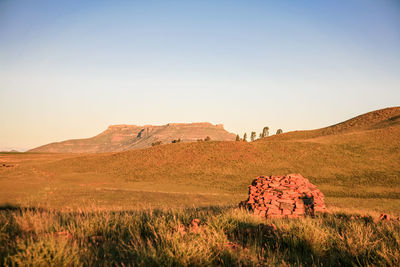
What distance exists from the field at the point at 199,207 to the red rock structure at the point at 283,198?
4.10ft

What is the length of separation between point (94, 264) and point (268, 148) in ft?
187

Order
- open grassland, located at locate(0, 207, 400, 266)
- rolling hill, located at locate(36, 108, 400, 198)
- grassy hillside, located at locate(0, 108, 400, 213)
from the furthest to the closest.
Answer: rolling hill, located at locate(36, 108, 400, 198) → grassy hillside, located at locate(0, 108, 400, 213) → open grassland, located at locate(0, 207, 400, 266)

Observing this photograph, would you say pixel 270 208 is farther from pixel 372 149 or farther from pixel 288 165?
pixel 372 149

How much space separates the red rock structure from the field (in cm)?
125

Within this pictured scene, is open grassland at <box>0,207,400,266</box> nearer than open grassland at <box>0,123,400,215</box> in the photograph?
Yes

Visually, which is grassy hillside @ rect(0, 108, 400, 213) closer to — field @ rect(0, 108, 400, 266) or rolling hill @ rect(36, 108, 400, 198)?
rolling hill @ rect(36, 108, 400, 198)

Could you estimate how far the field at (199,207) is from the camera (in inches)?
258

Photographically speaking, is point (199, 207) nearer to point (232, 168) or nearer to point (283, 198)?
point (283, 198)

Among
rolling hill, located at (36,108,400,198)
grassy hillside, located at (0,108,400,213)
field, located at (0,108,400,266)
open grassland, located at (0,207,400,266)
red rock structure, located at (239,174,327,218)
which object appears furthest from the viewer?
rolling hill, located at (36,108,400,198)

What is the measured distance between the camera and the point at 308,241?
791 cm

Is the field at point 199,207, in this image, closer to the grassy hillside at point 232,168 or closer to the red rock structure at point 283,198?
the grassy hillside at point 232,168

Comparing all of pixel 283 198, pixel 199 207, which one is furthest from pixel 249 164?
pixel 283 198

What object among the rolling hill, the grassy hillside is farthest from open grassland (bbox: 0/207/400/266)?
the rolling hill

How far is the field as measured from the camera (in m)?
6.54
